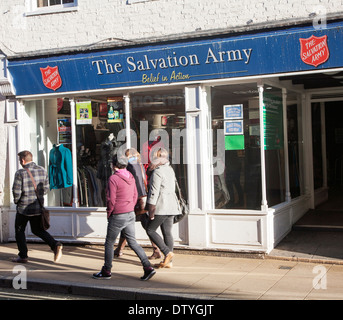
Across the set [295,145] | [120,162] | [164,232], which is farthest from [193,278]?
[295,145]

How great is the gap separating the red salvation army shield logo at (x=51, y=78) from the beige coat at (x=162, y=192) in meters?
3.59

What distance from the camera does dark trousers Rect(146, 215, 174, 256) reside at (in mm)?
8523

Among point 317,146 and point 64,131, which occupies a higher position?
point 64,131

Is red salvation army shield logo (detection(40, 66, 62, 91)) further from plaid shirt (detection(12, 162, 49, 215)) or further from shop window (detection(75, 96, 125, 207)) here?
plaid shirt (detection(12, 162, 49, 215))

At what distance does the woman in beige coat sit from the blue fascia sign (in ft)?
6.61

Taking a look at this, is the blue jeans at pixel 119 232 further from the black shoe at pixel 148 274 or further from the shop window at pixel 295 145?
the shop window at pixel 295 145

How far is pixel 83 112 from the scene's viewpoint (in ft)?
36.7

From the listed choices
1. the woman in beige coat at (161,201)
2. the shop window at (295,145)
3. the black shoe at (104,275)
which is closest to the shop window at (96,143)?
the woman in beige coat at (161,201)

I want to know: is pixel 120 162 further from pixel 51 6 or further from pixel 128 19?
pixel 51 6

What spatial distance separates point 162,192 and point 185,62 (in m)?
2.60

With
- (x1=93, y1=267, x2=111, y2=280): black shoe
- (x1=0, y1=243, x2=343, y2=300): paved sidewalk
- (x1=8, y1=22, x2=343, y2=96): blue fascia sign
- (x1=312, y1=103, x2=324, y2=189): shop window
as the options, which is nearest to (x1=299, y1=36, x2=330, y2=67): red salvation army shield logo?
(x1=8, y1=22, x2=343, y2=96): blue fascia sign

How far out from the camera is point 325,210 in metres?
11.7

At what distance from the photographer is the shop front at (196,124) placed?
31.1 feet
